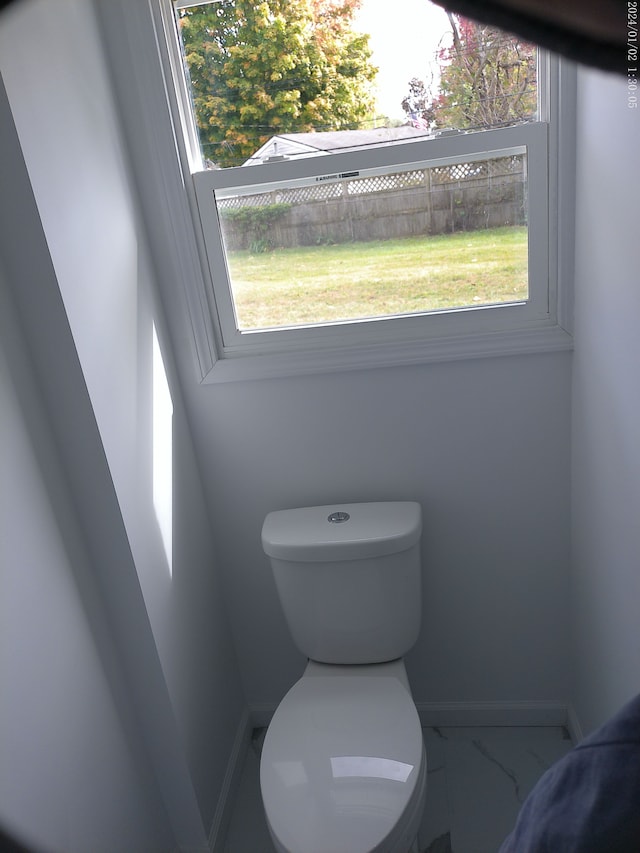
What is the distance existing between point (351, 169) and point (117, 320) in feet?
2.12

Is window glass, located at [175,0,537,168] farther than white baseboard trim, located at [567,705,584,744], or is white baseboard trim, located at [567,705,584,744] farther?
white baseboard trim, located at [567,705,584,744]

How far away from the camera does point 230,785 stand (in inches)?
66.6

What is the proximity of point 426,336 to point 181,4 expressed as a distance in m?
0.92

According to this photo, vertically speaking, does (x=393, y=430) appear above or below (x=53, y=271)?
below

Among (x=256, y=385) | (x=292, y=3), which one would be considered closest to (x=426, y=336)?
(x=256, y=385)

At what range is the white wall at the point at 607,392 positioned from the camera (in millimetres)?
1076

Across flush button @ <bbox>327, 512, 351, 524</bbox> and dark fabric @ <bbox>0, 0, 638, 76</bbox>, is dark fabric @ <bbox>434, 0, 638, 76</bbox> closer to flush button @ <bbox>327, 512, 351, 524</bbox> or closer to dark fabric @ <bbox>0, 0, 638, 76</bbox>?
dark fabric @ <bbox>0, 0, 638, 76</bbox>

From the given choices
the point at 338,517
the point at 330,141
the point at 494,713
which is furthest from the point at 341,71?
the point at 494,713

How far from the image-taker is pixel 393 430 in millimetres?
1597

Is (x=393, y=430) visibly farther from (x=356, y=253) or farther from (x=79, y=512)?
(x=79, y=512)

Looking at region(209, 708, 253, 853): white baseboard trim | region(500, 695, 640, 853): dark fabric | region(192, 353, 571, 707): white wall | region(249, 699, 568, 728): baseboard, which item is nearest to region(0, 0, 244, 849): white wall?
region(209, 708, 253, 853): white baseboard trim

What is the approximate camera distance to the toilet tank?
1.48m

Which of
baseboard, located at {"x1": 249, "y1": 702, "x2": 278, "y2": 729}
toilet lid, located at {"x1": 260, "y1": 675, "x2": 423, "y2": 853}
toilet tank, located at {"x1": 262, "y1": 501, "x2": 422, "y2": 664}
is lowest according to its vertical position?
baseboard, located at {"x1": 249, "y1": 702, "x2": 278, "y2": 729}

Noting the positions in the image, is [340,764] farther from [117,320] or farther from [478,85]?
[478,85]
